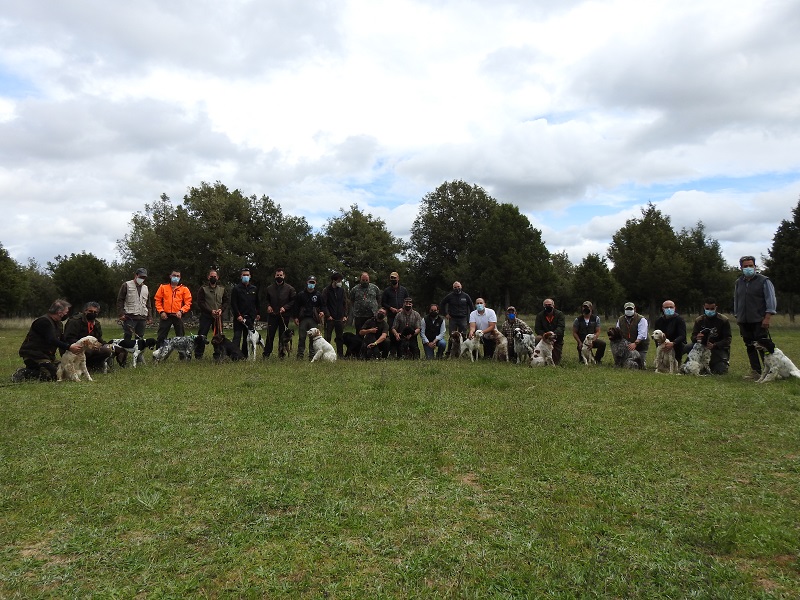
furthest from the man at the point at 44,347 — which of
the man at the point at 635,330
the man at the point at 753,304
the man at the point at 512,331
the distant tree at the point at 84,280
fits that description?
the distant tree at the point at 84,280

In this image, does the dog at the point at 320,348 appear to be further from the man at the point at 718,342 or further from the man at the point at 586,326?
the man at the point at 718,342

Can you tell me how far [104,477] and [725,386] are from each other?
27.3 ft

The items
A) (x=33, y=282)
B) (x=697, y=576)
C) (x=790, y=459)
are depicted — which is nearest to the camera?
(x=697, y=576)

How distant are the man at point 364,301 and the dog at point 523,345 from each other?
3.21 meters

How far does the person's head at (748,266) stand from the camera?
8.77 metres

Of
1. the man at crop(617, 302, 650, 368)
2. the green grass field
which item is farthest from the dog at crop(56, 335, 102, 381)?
the man at crop(617, 302, 650, 368)

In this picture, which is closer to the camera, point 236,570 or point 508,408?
point 236,570

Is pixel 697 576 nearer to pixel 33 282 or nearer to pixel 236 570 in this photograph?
pixel 236 570

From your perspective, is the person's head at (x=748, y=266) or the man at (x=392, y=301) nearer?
the person's head at (x=748, y=266)

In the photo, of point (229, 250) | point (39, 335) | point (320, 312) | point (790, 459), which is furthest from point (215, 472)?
point (229, 250)

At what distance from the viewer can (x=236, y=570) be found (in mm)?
2678

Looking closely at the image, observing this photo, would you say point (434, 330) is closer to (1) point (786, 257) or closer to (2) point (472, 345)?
(2) point (472, 345)

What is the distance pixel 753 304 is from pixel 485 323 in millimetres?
5209

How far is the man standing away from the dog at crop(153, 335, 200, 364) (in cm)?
955
